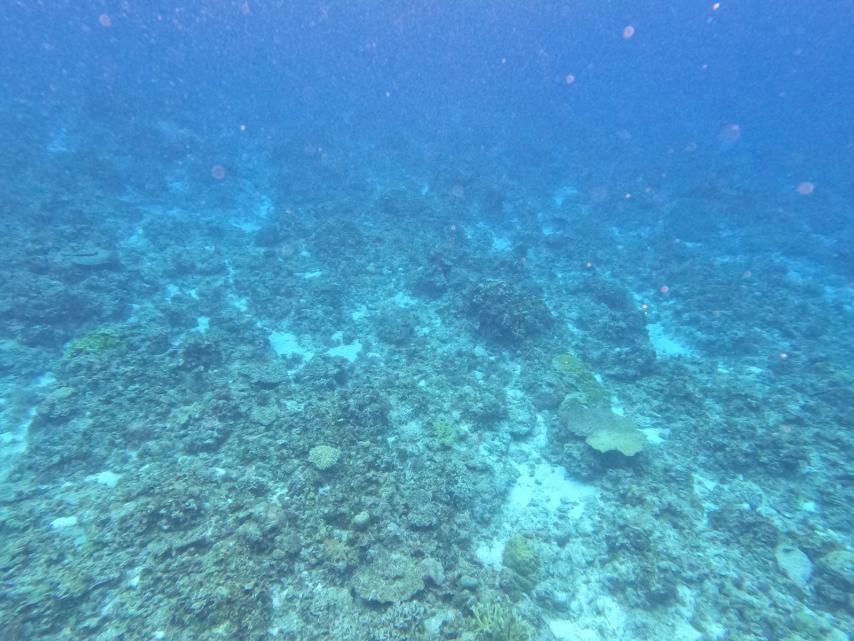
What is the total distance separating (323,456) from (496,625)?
403 cm

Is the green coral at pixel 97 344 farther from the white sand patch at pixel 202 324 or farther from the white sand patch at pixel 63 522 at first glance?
the white sand patch at pixel 63 522

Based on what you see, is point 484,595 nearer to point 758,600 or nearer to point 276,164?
point 758,600

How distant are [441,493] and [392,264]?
467 inches

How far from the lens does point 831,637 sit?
6254mm

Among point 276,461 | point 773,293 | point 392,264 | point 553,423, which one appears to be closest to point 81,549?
point 276,461

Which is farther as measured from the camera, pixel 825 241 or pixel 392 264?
pixel 825 241

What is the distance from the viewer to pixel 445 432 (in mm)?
9672

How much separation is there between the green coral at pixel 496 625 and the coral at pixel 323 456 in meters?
3.49

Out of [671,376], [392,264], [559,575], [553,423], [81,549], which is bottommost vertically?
[81,549]

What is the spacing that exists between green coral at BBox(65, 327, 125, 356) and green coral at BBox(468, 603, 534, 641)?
34.9ft

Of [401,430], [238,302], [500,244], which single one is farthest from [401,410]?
[500,244]

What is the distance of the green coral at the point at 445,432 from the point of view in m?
9.45

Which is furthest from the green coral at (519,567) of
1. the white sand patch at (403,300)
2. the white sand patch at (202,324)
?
the white sand patch at (202,324)

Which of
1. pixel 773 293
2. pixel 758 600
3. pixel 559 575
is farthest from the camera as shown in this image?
pixel 773 293
